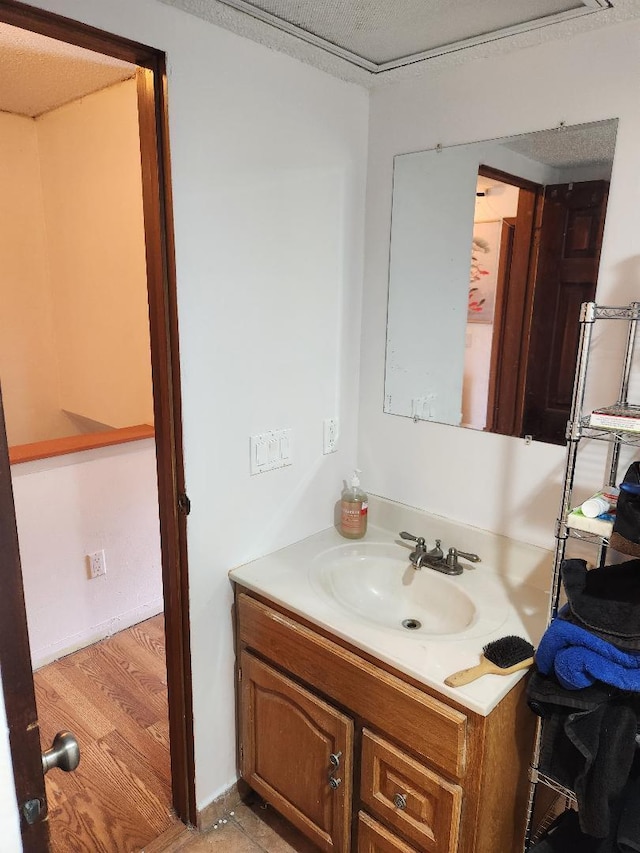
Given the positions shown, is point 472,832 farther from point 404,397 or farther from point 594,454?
point 404,397

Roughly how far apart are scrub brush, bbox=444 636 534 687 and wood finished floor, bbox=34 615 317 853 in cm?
89

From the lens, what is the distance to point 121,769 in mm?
1885

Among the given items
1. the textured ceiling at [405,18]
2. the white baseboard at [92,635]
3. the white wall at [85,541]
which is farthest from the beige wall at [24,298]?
the textured ceiling at [405,18]

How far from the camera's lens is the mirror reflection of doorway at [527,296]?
1.38m

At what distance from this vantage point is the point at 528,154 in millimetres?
1438

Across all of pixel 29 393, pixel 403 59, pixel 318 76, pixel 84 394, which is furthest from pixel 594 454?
pixel 29 393

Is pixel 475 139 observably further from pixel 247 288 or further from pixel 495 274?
pixel 247 288

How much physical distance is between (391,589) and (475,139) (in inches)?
49.7

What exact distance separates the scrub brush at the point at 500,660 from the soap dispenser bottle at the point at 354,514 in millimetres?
617

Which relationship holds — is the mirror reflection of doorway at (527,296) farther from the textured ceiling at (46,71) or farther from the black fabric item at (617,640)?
the textured ceiling at (46,71)

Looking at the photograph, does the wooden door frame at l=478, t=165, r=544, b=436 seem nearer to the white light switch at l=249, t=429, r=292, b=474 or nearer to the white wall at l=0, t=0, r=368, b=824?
the white wall at l=0, t=0, r=368, b=824

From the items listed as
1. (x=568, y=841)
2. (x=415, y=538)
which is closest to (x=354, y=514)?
(x=415, y=538)

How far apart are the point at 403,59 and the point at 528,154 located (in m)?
0.41

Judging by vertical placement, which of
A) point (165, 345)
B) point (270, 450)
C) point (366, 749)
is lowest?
point (366, 749)
